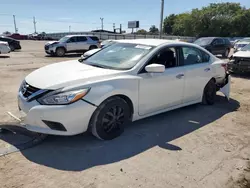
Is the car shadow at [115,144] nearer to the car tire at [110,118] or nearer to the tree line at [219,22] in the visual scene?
the car tire at [110,118]

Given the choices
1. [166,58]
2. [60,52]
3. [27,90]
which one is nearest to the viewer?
[27,90]

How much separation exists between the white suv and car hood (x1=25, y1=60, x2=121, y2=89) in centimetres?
1587

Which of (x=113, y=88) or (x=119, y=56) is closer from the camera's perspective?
(x=113, y=88)

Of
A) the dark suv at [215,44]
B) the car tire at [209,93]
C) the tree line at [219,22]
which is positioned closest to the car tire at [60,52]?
the dark suv at [215,44]

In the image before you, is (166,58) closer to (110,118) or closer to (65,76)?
(110,118)

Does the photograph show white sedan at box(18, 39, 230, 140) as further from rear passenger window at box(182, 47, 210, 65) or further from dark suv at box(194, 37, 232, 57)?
dark suv at box(194, 37, 232, 57)

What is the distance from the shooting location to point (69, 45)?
795 inches

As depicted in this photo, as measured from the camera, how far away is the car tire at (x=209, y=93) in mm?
6113

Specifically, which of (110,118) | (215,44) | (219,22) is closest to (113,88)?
(110,118)

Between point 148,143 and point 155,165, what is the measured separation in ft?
2.16

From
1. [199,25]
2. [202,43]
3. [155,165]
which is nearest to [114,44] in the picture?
[155,165]

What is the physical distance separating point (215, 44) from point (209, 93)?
13.1 meters

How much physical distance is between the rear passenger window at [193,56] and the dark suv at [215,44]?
484 inches

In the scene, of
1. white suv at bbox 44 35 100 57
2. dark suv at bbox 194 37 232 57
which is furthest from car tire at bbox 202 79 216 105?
white suv at bbox 44 35 100 57
